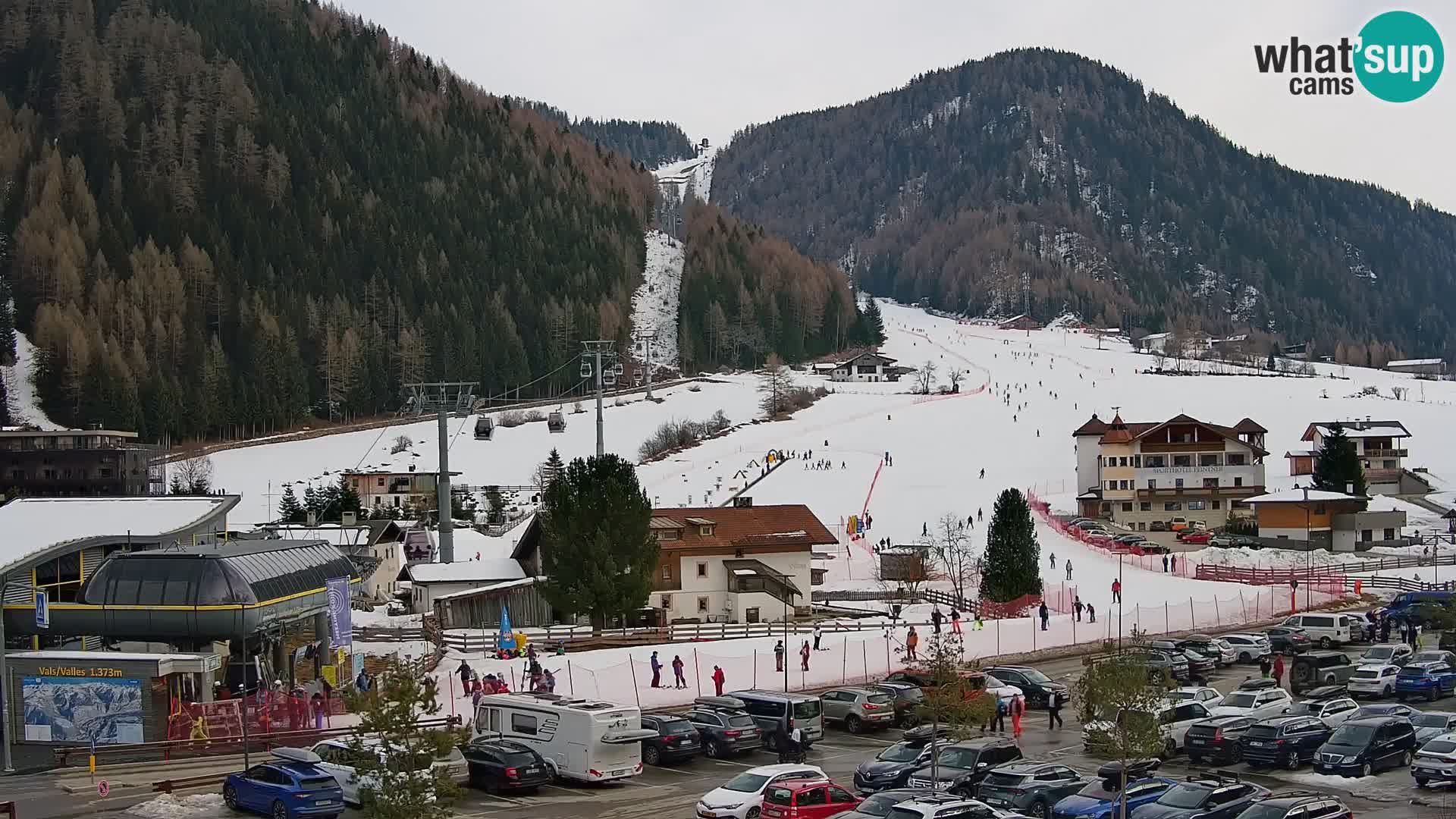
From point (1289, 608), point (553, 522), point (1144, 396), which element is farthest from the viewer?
point (1144, 396)

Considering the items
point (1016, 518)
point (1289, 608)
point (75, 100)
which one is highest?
point (75, 100)

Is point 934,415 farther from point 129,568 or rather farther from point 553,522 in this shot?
point 129,568

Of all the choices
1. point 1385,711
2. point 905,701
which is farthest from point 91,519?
point 1385,711

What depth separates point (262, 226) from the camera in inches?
6230

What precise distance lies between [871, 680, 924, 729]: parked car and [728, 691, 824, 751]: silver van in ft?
6.39

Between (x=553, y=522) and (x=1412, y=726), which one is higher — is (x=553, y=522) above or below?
above

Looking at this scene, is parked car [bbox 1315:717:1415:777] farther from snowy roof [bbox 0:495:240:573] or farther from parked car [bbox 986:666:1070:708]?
snowy roof [bbox 0:495:240:573]

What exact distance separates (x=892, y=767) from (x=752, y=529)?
80.9ft

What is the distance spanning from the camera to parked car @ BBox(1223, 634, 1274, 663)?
3725 cm

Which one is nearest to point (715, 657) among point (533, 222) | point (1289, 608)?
point (1289, 608)

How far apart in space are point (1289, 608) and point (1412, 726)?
21.1m

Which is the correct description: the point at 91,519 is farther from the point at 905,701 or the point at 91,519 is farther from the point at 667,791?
the point at 905,701

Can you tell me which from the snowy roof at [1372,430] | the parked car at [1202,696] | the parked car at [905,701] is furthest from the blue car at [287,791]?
the snowy roof at [1372,430]

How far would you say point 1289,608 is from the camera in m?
45.8
